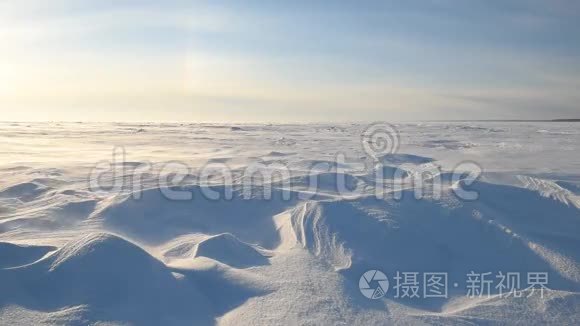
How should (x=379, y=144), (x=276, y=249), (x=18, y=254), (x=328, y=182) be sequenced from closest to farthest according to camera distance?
(x=18, y=254), (x=276, y=249), (x=328, y=182), (x=379, y=144)

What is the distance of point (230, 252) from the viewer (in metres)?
3.06

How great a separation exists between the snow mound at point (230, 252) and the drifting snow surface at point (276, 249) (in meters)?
0.01

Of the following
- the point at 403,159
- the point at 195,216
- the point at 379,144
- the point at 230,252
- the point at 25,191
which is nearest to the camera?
the point at 230,252

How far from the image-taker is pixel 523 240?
3240 mm

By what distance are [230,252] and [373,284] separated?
1039 millimetres

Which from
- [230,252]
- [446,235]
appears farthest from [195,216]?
[446,235]

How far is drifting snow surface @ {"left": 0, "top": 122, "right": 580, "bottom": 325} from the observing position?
2.32 meters

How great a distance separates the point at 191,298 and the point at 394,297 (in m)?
1.24

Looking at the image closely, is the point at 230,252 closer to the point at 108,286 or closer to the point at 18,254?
the point at 108,286

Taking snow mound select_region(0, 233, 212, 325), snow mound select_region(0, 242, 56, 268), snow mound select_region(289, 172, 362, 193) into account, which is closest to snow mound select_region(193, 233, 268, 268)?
snow mound select_region(0, 233, 212, 325)

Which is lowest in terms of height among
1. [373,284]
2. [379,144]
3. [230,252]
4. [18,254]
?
[373,284]

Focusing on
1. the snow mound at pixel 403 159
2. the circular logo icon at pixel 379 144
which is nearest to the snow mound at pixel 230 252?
the snow mound at pixel 403 159

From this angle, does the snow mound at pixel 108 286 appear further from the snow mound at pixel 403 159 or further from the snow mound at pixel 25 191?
the snow mound at pixel 403 159

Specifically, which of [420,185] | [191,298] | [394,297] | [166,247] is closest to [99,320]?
[191,298]
